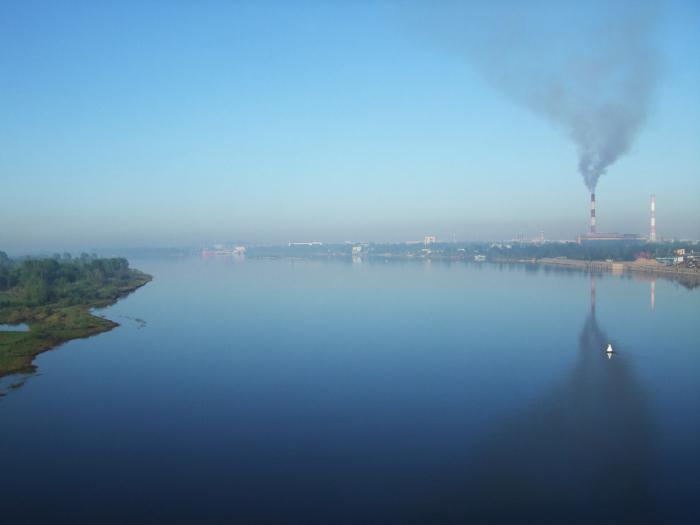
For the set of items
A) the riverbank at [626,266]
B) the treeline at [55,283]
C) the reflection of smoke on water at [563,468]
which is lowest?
the reflection of smoke on water at [563,468]

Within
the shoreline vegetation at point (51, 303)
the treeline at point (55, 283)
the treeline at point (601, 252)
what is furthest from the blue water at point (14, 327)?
the treeline at point (601, 252)

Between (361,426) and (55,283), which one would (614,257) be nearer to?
(55,283)

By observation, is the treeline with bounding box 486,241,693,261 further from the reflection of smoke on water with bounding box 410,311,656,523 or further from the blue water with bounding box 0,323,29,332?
the blue water with bounding box 0,323,29,332

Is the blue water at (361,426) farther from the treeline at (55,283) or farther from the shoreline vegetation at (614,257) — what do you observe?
the shoreline vegetation at (614,257)

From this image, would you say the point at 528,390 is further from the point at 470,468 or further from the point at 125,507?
the point at 125,507

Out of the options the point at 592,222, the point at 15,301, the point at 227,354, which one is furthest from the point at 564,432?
the point at 592,222

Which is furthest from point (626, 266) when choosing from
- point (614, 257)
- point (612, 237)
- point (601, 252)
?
point (612, 237)
